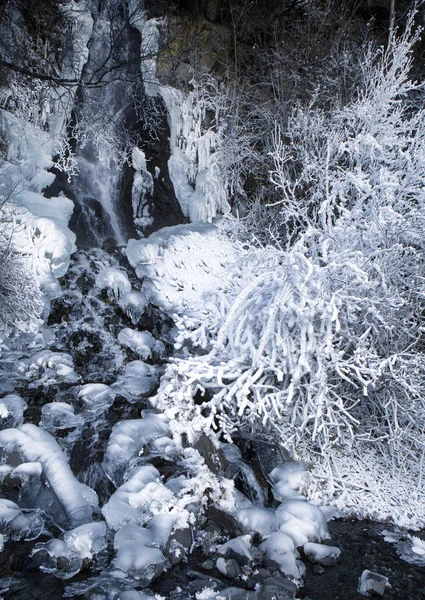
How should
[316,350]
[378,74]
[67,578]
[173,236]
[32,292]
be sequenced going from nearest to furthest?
1. [67,578]
2. [316,350]
3. [32,292]
4. [378,74]
5. [173,236]

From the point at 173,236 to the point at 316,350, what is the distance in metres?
4.98

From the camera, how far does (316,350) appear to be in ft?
14.1

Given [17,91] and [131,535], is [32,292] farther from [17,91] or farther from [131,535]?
[17,91]

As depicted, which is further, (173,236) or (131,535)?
(173,236)

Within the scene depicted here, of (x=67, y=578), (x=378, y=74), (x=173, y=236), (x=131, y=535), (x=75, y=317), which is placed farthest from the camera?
(x=173, y=236)

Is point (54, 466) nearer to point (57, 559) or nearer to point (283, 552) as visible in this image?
point (57, 559)

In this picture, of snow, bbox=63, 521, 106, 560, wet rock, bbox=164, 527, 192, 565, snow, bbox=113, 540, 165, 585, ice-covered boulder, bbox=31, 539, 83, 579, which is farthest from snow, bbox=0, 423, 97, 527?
wet rock, bbox=164, 527, 192, 565

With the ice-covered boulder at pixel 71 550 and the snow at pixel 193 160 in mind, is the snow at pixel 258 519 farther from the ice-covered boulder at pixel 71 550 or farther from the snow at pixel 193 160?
the snow at pixel 193 160

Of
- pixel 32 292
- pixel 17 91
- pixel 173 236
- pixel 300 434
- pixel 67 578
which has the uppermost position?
pixel 17 91

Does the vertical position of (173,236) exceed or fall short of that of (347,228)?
it falls short

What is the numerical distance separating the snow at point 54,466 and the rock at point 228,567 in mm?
994

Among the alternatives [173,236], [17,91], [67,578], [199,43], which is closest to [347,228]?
[67,578]

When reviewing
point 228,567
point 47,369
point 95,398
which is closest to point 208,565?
point 228,567

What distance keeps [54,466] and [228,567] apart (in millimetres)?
1604
